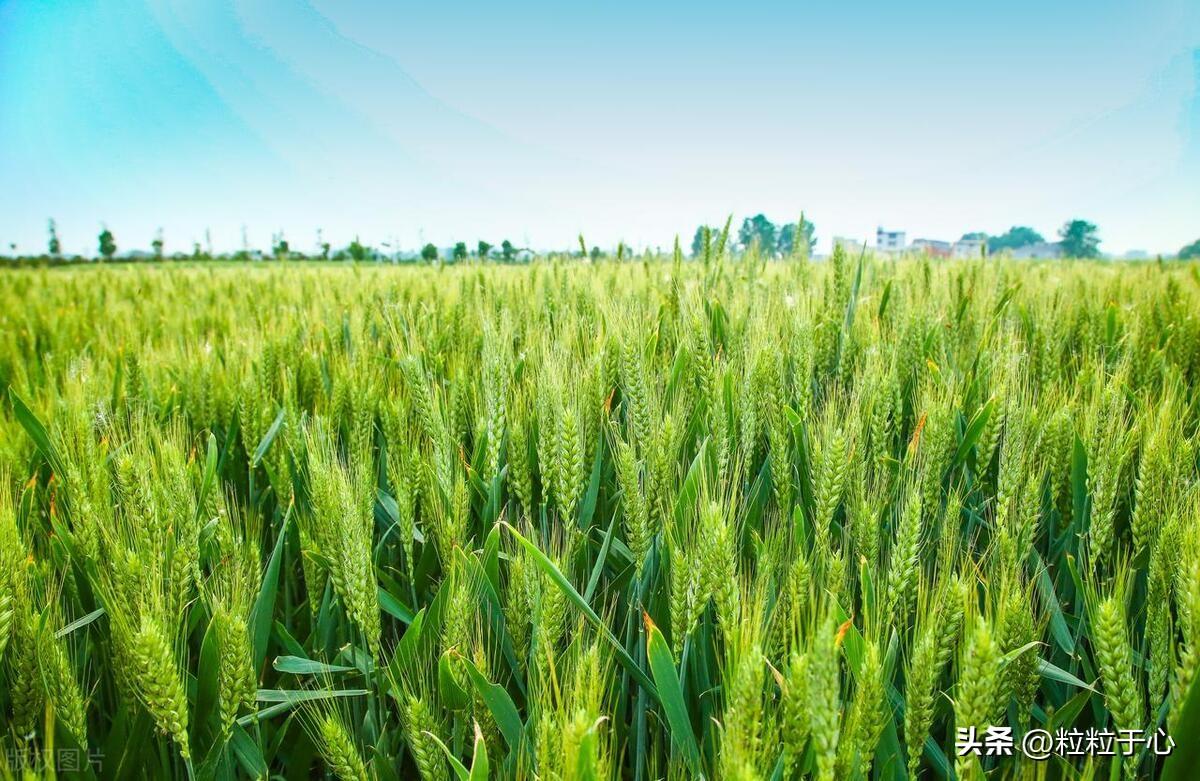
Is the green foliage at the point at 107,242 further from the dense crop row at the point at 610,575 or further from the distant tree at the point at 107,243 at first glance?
the dense crop row at the point at 610,575

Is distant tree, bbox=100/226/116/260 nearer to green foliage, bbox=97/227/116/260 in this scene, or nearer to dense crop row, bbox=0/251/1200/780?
green foliage, bbox=97/227/116/260

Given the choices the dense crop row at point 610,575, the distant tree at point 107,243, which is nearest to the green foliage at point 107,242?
the distant tree at point 107,243

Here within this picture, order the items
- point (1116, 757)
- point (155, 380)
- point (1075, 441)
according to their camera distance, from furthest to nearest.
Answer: point (155, 380) → point (1075, 441) → point (1116, 757)

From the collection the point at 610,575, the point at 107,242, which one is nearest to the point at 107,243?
the point at 107,242

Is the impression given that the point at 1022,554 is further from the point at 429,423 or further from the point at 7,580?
the point at 7,580

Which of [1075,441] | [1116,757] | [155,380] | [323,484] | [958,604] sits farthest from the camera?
[155,380]

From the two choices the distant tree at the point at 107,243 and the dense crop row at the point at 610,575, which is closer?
the dense crop row at the point at 610,575

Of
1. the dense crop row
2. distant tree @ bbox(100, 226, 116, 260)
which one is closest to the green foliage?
distant tree @ bbox(100, 226, 116, 260)

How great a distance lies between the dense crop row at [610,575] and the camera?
0.78 m

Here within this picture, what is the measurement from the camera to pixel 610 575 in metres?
1.29

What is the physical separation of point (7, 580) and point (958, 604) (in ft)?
4.42

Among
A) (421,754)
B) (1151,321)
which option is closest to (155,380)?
(421,754)

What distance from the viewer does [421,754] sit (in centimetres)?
79

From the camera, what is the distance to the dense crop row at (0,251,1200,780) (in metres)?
0.78
